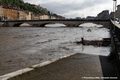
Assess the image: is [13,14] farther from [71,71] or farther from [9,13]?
[71,71]

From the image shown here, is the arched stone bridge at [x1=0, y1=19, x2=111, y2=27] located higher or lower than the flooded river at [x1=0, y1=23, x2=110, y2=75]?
lower

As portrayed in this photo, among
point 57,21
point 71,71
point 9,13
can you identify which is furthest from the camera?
point 9,13

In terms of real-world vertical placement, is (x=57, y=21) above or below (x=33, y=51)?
below

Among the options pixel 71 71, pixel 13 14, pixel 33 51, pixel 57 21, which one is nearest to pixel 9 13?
pixel 13 14

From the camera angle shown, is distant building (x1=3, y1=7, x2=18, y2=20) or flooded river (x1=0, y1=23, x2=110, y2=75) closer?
flooded river (x1=0, y1=23, x2=110, y2=75)

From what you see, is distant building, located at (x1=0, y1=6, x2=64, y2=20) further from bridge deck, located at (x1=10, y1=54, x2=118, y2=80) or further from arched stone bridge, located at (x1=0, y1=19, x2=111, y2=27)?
bridge deck, located at (x1=10, y1=54, x2=118, y2=80)

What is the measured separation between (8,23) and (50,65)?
110 m

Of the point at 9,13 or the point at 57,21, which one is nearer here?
the point at 57,21

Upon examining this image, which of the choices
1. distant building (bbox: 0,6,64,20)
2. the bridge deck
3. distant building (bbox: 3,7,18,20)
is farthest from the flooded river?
distant building (bbox: 3,7,18,20)

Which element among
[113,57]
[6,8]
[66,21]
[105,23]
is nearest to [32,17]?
[6,8]

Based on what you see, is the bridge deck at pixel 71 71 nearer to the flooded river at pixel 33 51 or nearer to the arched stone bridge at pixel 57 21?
the flooded river at pixel 33 51

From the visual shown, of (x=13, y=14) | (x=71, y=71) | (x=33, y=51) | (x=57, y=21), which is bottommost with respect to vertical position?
(x=57, y=21)

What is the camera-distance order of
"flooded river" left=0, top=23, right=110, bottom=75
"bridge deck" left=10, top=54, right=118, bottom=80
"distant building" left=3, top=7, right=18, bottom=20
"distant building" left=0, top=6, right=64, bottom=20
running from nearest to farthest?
"bridge deck" left=10, top=54, right=118, bottom=80 → "flooded river" left=0, top=23, right=110, bottom=75 → "distant building" left=0, top=6, right=64, bottom=20 → "distant building" left=3, top=7, right=18, bottom=20

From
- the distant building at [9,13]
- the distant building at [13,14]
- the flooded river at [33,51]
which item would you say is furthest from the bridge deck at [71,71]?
the distant building at [9,13]
